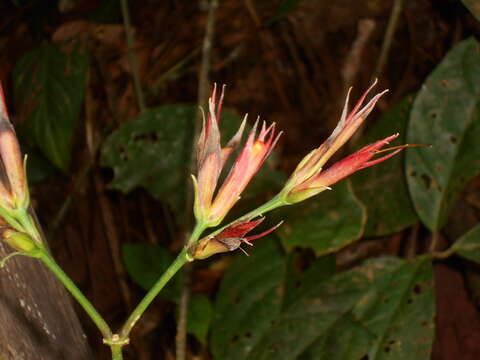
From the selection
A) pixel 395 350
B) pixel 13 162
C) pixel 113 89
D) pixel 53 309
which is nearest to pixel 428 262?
pixel 395 350

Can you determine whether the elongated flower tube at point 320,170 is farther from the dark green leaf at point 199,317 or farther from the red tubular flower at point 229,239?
the dark green leaf at point 199,317

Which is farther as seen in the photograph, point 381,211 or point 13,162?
point 381,211

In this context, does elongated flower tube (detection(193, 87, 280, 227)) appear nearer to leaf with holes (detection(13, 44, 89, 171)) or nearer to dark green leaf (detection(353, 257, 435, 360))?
dark green leaf (detection(353, 257, 435, 360))

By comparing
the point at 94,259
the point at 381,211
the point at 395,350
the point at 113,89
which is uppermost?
the point at 113,89

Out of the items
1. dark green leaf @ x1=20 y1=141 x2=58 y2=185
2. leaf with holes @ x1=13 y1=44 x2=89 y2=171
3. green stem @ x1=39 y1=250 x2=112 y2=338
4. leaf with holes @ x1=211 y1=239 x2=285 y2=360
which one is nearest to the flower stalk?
green stem @ x1=39 y1=250 x2=112 y2=338

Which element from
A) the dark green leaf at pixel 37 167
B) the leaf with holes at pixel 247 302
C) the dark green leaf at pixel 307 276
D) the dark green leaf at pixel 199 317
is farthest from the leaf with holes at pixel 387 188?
the dark green leaf at pixel 37 167

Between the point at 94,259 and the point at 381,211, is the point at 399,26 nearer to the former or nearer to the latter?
the point at 381,211
